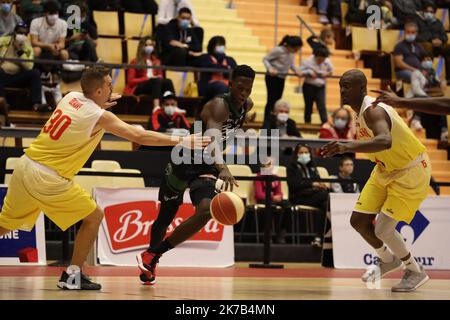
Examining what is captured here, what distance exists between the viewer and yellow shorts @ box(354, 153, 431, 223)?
9242mm

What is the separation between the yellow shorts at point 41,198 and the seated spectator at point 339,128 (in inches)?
330

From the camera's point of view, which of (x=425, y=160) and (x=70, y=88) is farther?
(x=70, y=88)

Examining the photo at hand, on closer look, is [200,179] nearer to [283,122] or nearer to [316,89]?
[283,122]

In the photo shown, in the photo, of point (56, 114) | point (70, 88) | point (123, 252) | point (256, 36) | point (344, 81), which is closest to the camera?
point (56, 114)

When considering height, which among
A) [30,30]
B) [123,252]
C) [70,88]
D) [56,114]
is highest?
[30,30]

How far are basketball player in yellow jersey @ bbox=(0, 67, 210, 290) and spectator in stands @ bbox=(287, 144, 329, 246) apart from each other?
6577 mm

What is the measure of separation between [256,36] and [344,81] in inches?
467

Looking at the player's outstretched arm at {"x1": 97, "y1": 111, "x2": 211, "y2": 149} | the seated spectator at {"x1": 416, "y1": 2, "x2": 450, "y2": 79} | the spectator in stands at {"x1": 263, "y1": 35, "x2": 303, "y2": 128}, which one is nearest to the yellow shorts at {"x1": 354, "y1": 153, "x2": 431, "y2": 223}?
the player's outstretched arm at {"x1": 97, "y1": 111, "x2": 211, "y2": 149}

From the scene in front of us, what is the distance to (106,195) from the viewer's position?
1268 centimetres

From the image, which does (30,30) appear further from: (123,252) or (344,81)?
(344,81)

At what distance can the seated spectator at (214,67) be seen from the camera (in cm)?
1633

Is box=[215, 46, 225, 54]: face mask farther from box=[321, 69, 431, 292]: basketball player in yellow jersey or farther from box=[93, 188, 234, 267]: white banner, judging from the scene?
box=[321, 69, 431, 292]: basketball player in yellow jersey

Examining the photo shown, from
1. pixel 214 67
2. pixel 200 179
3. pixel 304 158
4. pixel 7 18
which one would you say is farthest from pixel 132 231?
pixel 7 18

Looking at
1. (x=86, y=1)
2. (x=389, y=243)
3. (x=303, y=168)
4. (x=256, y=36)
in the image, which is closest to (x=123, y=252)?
(x=303, y=168)
